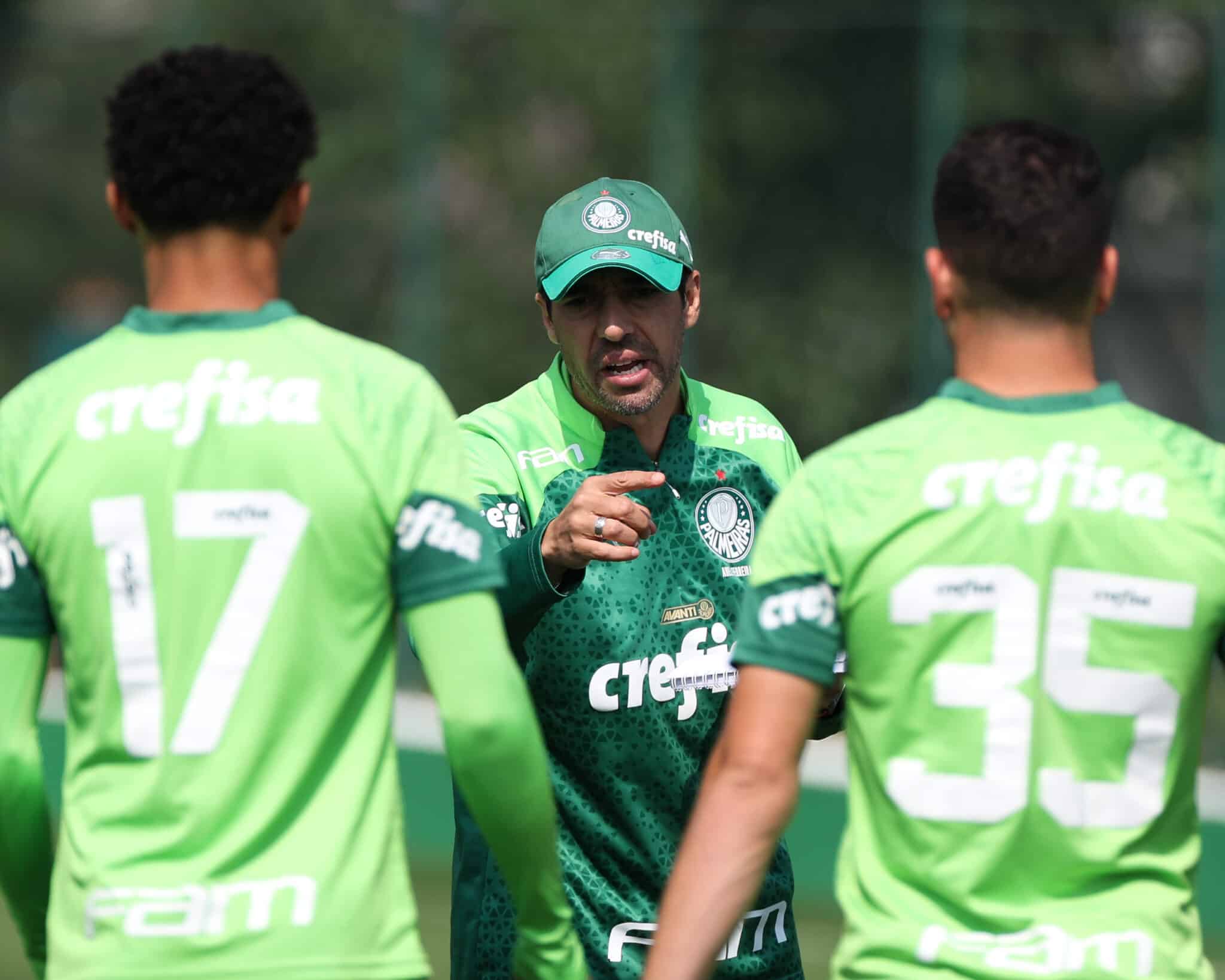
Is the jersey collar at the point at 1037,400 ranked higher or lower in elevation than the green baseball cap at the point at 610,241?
lower

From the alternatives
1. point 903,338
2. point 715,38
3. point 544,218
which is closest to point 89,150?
point 715,38

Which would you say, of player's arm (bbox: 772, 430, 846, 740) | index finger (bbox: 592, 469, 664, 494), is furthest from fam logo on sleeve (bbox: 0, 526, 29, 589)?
player's arm (bbox: 772, 430, 846, 740)

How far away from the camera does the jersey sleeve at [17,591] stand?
2855 millimetres

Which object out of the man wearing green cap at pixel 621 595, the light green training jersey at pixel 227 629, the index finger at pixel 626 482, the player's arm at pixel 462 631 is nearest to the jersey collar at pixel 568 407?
the man wearing green cap at pixel 621 595

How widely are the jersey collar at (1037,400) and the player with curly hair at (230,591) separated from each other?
71cm

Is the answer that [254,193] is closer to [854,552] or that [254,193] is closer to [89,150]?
[854,552]

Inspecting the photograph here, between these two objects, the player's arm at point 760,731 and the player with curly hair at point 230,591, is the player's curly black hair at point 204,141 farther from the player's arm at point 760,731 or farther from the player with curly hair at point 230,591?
the player's arm at point 760,731

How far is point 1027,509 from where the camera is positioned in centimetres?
278

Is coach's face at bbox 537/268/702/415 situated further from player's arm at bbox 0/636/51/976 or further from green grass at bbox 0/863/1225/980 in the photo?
green grass at bbox 0/863/1225/980

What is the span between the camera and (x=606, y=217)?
4148 millimetres

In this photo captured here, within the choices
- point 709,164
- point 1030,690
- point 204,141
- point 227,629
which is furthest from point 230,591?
point 709,164

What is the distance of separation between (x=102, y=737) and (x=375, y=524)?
0.47m

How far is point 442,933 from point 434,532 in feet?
18.6

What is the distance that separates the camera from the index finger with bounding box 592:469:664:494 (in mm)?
3590
